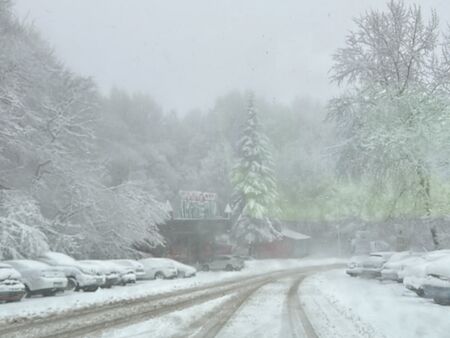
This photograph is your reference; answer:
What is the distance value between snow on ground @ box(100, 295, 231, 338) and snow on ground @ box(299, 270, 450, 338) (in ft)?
8.43

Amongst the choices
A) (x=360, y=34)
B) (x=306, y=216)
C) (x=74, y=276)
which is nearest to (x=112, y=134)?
(x=306, y=216)

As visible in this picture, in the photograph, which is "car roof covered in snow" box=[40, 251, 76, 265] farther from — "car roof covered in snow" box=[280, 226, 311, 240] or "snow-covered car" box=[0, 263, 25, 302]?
"car roof covered in snow" box=[280, 226, 311, 240]

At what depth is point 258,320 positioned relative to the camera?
11.8m

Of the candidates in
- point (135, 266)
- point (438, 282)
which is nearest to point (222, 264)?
point (135, 266)

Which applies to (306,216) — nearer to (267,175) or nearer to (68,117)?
(267,175)

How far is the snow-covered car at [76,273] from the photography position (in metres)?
19.6

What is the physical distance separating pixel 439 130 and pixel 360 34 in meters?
8.69

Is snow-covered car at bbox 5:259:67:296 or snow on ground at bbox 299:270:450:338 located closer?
snow on ground at bbox 299:270:450:338

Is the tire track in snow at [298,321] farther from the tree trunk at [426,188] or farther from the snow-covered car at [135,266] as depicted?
the snow-covered car at [135,266]

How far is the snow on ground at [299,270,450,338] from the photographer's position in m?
9.99

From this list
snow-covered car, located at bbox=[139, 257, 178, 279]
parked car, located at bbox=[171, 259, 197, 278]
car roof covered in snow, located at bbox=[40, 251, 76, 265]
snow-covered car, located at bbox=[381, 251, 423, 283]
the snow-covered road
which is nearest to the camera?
the snow-covered road

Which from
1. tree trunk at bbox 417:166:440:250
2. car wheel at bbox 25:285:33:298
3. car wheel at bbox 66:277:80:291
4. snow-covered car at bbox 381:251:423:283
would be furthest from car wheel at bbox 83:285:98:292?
tree trunk at bbox 417:166:440:250

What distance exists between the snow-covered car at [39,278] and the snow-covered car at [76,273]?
3.81 feet

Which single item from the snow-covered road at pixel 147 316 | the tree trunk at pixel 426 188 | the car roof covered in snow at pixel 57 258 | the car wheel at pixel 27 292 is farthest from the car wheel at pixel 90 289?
the tree trunk at pixel 426 188
